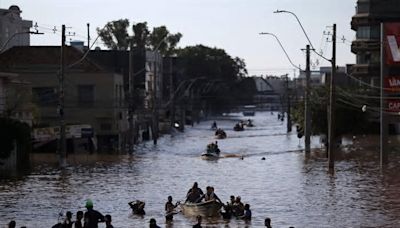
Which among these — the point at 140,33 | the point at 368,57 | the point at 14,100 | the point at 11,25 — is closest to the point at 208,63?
the point at 140,33

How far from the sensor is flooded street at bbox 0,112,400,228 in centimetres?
3072

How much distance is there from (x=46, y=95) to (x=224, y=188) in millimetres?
36433

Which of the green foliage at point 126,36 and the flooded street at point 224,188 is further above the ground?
the green foliage at point 126,36

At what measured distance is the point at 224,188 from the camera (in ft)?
135

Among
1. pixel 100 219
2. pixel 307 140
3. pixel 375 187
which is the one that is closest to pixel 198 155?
pixel 307 140

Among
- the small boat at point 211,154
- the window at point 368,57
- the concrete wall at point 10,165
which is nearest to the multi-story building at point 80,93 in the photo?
the small boat at point 211,154

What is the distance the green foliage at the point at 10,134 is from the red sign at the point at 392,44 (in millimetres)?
20053

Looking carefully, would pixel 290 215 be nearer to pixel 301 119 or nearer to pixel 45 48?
pixel 301 119

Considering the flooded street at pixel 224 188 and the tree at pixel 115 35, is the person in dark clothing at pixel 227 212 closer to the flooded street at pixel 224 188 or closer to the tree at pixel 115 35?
the flooded street at pixel 224 188

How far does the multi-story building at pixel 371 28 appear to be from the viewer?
88.6 metres

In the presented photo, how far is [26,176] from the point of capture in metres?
46.5

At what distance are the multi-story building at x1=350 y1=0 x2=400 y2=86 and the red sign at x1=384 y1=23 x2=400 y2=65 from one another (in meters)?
37.7

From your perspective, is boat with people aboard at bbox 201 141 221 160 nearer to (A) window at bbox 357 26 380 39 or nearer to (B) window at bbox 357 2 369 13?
(A) window at bbox 357 26 380 39

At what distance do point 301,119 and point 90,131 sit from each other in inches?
680
